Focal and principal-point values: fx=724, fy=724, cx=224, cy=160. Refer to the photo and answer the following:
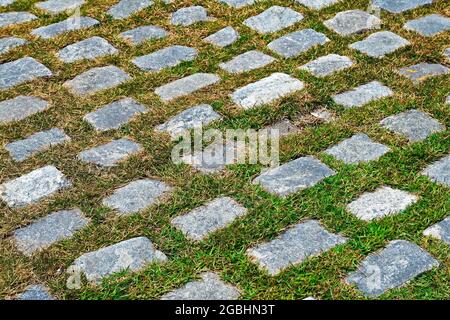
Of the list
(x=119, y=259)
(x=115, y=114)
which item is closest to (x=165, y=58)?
(x=115, y=114)

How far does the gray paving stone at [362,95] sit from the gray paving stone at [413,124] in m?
0.20

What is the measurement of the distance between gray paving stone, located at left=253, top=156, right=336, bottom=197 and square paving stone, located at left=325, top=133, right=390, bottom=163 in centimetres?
12

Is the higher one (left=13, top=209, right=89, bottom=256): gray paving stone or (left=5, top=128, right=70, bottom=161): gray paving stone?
(left=5, top=128, right=70, bottom=161): gray paving stone

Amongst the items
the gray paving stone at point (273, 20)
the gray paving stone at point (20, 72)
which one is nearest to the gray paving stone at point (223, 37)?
the gray paving stone at point (273, 20)

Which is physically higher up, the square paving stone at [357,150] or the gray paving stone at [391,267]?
the square paving stone at [357,150]

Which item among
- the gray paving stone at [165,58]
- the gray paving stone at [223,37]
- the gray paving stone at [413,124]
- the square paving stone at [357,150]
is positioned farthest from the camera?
the gray paving stone at [223,37]

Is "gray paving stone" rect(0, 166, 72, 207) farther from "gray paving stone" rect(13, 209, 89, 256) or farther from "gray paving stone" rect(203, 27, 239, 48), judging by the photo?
"gray paving stone" rect(203, 27, 239, 48)

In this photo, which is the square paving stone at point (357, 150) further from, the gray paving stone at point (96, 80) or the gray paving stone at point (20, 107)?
the gray paving stone at point (20, 107)

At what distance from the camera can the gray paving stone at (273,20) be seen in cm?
469

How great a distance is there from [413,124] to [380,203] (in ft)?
2.28

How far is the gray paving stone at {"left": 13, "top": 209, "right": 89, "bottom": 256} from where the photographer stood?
298 cm

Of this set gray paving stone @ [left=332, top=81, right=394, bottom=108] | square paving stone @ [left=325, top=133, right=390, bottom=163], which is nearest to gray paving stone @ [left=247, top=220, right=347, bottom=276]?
square paving stone @ [left=325, top=133, right=390, bottom=163]

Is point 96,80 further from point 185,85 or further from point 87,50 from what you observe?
point 185,85

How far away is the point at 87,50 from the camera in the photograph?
4500mm
